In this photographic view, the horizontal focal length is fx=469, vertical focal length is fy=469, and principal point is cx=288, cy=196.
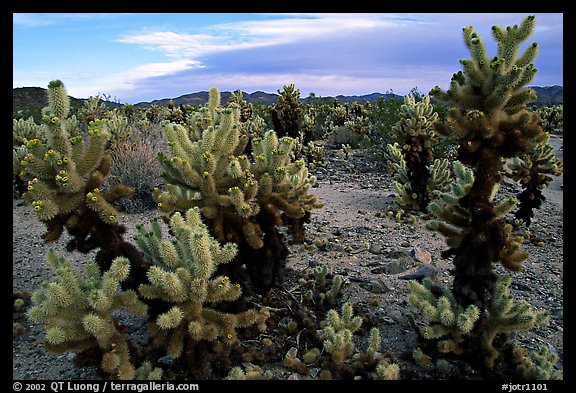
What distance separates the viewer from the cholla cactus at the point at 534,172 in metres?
7.06

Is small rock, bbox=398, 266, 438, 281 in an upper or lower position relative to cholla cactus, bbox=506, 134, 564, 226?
lower

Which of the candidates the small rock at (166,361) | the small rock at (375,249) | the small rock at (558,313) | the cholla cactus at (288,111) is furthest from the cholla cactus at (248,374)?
the cholla cactus at (288,111)

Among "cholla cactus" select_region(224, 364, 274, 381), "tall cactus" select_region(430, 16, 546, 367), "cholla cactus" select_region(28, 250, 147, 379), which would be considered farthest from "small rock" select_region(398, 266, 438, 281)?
"cholla cactus" select_region(28, 250, 147, 379)

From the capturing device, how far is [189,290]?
349cm

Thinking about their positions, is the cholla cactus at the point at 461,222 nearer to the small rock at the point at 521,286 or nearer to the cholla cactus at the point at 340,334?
the cholla cactus at the point at 340,334

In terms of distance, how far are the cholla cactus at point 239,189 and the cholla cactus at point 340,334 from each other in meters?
0.86

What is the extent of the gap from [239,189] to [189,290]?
105cm

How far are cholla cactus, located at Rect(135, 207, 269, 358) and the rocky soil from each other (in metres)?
0.69

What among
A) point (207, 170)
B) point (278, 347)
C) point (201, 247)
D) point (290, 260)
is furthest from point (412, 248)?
point (201, 247)

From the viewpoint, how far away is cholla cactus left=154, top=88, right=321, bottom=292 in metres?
4.17

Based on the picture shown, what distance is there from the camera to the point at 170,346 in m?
3.49

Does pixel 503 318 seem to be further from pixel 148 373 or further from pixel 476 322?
pixel 148 373

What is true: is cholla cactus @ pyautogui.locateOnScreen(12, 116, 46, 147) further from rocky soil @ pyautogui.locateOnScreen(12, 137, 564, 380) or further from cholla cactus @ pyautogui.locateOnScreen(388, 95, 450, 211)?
cholla cactus @ pyautogui.locateOnScreen(388, 95, 450, 211)
